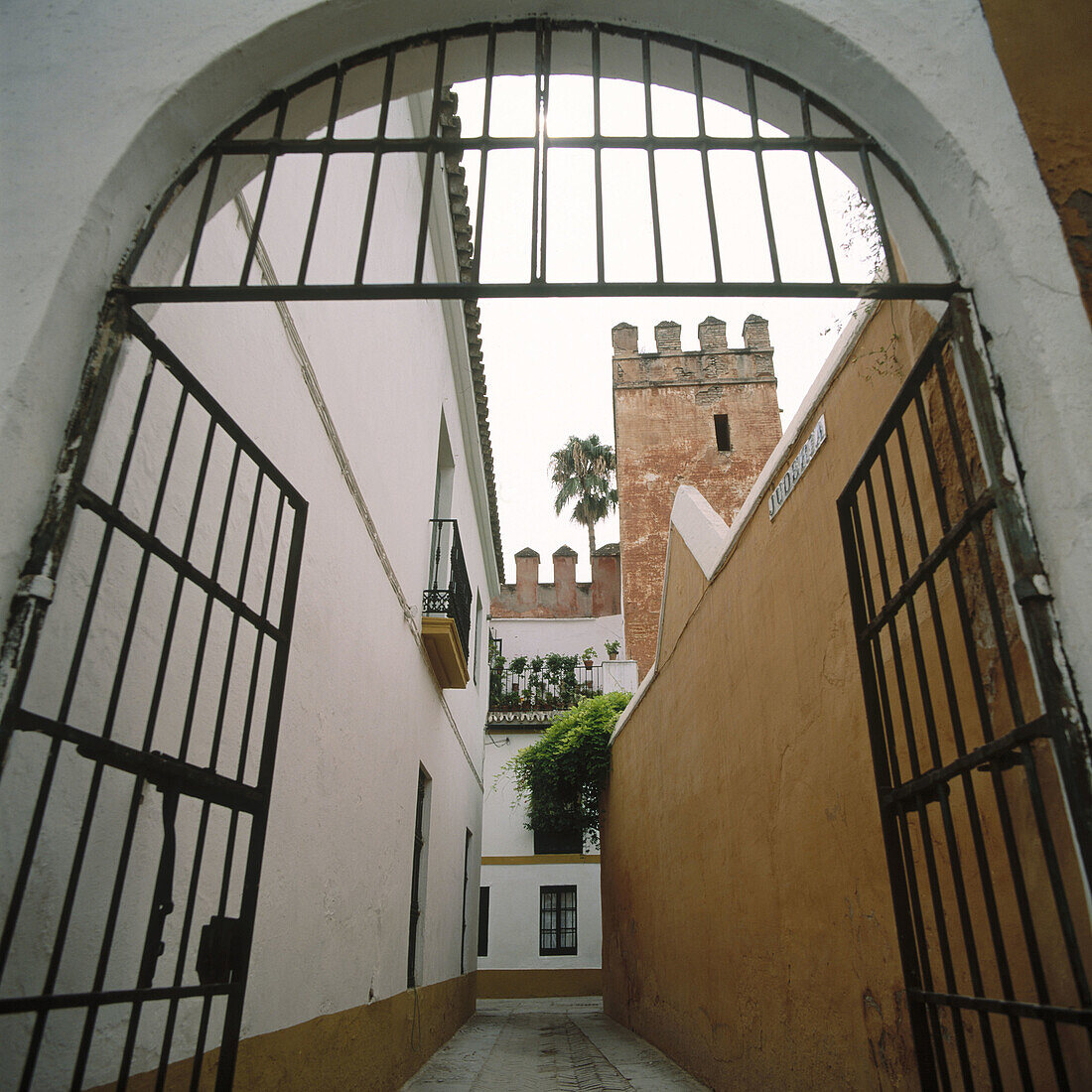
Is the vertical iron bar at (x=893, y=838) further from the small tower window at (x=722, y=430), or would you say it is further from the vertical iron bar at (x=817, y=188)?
the small tower window at (x=722, y=430)

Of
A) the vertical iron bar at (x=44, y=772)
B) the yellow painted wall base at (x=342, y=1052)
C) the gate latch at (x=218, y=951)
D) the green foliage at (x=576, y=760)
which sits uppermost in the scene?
the green foliage at (x=576, y=760)

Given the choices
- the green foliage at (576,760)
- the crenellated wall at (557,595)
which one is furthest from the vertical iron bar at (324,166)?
the crenellated wall at (557,595)

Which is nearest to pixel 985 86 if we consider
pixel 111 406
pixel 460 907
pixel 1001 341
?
pixel 1001 341

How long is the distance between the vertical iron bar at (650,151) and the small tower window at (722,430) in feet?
71.2

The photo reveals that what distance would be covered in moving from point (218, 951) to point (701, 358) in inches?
945

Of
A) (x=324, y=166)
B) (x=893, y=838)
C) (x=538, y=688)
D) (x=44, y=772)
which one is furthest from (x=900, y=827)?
(x=538, y=688)

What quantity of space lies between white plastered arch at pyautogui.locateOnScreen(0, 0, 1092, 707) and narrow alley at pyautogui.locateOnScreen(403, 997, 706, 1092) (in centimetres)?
570

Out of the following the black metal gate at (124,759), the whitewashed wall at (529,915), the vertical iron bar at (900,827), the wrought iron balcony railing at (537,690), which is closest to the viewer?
the black metal gate at (124,759)

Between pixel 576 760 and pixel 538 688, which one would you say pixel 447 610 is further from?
pixel 538 688

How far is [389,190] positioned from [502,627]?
2112cm

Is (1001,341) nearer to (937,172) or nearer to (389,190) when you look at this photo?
(937,172)

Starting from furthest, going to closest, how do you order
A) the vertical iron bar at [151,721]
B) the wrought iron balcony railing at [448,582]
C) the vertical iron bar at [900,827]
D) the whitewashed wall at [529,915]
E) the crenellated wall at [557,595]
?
the crenellated wall at [557,595] < the whitewashed wall at [529,915] < the wrought iron balcony railing at [448,582] < the vertical iron bar at [900,827] < the vertical iron bar at [151,721]

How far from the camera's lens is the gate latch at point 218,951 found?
222 cm

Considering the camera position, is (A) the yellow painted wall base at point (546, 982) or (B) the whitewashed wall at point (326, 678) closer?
(B) the whitewashed wall at point (326, 678)
